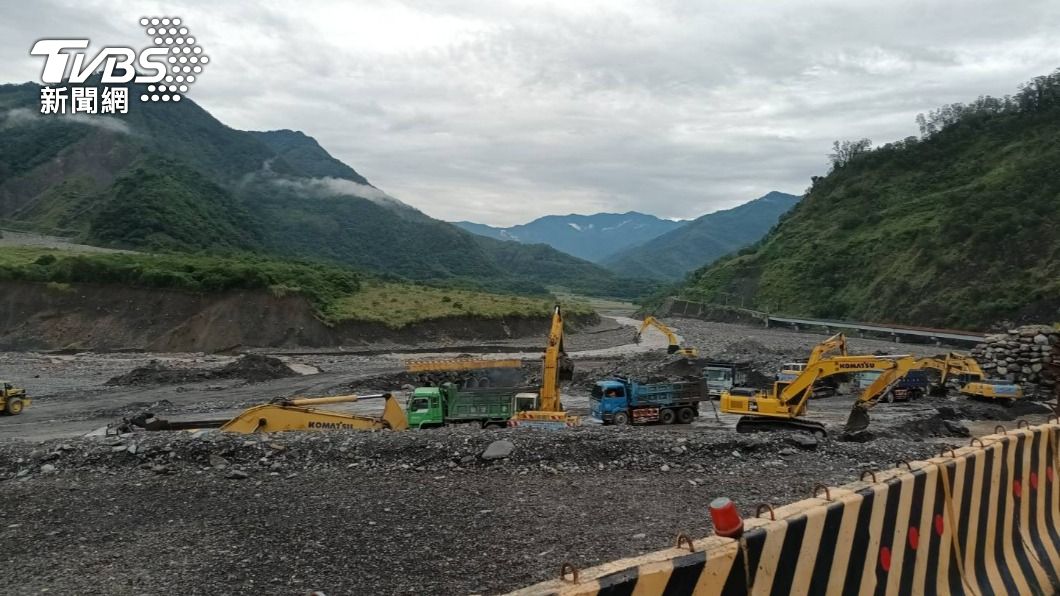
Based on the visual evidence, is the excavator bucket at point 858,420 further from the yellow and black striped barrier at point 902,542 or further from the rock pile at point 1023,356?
the yellow and black striped barrier at point 902,542

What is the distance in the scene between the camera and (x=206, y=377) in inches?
1401

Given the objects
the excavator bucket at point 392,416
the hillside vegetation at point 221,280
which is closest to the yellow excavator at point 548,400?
the excavator bucket at point 392,416

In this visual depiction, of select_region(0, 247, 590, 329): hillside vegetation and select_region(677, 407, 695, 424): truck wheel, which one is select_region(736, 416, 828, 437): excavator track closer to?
select_region(677, 407, 695, 424): truck wheel

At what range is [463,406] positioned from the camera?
20.2 meters

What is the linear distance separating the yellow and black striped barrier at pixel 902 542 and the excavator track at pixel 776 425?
12.1 meters

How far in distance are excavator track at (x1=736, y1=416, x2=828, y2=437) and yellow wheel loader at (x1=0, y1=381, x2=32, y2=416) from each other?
26.4 meters

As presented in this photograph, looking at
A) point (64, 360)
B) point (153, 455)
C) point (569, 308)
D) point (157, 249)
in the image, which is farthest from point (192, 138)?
point (153, 455)

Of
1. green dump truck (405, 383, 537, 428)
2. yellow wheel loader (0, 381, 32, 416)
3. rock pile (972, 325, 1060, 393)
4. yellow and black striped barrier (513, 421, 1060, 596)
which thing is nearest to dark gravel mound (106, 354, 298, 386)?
yellow wheel loader (0, 381, 32, 416)

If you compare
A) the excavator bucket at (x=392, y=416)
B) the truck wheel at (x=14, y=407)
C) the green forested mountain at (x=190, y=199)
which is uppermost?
the green forested mountain at (x=190, y=199)

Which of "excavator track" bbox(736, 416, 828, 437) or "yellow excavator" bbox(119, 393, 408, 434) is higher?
"yellow excavator" bbox(119, 393, 408, 434)

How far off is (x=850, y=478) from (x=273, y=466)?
913cm

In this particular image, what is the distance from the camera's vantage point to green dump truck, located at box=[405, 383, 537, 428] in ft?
64.7

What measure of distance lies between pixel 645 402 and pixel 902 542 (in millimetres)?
17903

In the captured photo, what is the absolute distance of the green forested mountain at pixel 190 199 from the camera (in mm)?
85188
